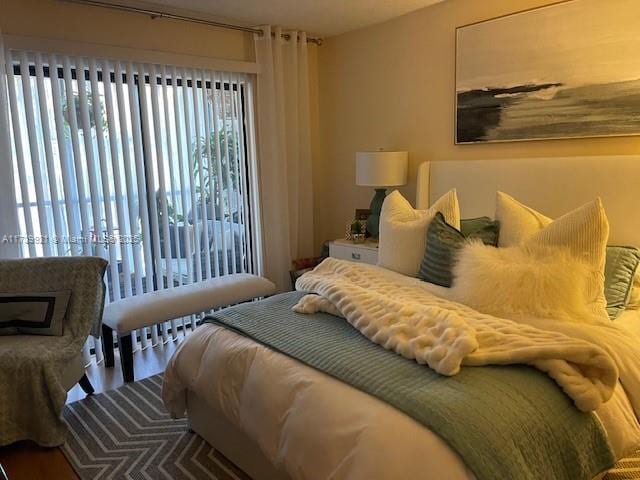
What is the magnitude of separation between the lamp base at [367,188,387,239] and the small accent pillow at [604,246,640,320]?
1765 millimetres

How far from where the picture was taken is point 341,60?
14.3 feet

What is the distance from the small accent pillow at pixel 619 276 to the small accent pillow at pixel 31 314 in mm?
2839

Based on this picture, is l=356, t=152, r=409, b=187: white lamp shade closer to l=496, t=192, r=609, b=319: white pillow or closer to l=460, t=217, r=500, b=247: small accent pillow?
l=460, t=217, r=500, b=247: small accent pillow

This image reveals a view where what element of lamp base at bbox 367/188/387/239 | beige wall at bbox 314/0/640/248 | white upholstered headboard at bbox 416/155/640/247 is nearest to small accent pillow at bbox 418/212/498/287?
white upholstered headboard at bbox 416/155/640/247

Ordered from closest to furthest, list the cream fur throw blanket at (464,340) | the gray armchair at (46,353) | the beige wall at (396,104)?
the cream fur throw blanket at (464,340)
the gray armchair at (46,353)
the beige wall at (396,104)

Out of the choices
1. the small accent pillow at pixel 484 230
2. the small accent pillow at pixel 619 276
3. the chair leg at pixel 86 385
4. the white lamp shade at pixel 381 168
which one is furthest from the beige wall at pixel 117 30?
the small accent pillow at pixel 619 276

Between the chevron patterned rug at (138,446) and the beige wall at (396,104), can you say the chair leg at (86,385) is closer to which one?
the chevron patterned rug at (138,446)

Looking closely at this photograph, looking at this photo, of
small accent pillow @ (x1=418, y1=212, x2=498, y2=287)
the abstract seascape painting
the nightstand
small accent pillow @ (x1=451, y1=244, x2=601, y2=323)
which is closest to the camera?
small accent pillow @ (x1=451, y1=244, x2=601, y2=323)

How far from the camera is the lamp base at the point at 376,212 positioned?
3914 millimetres

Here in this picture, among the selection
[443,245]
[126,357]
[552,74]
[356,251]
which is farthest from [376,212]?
[126,357]

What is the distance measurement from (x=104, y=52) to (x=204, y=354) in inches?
87.1

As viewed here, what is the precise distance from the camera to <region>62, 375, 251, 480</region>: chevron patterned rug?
86.3 inches

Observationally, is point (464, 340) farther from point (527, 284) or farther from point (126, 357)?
point (126, 357)

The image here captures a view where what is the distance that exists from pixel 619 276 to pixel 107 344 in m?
3.02
